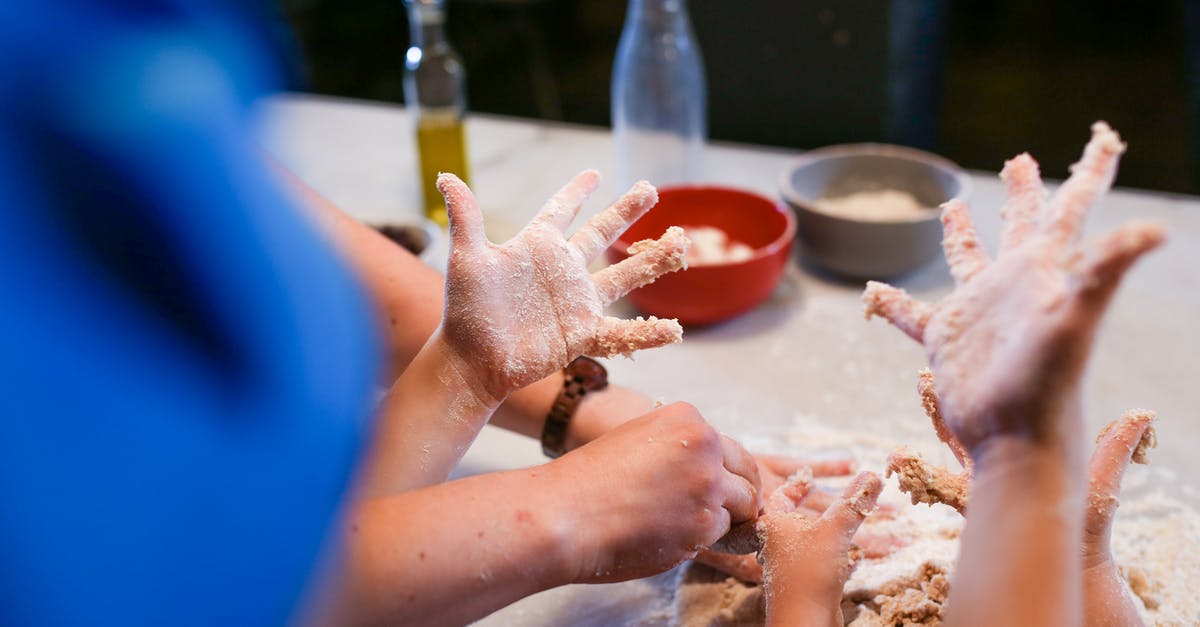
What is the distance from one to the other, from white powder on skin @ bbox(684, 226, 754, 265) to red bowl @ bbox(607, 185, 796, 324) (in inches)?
0.9

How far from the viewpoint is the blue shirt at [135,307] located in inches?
16.2

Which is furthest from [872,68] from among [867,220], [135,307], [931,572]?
[135,307]

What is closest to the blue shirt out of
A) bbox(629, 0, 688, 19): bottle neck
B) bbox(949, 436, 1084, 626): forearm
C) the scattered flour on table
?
bbox(949, 436, 1084, 626): forearm

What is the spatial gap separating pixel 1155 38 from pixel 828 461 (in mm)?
3914

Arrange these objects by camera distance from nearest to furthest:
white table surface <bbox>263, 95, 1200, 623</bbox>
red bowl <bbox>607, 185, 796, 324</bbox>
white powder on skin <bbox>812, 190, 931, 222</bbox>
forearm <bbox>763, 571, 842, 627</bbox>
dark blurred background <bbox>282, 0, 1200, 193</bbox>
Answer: forearm <bbox>763, 571, 842, 627</bbox>, white table surface <bbox>263, 95, 1200, 623</bbox>, red bowl <bbox>607, 185, 796, 324</bbox>, white powder on skin <bbox>812, 190, 931, 222</bbox>, dark blurred background <bbox>282, 0, 1200, 193</bbox>

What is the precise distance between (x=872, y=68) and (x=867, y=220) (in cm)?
66

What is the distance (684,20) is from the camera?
162 cm

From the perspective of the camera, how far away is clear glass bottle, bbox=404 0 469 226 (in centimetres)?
157

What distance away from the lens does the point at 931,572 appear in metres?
0.91

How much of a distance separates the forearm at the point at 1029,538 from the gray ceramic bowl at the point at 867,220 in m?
0.83

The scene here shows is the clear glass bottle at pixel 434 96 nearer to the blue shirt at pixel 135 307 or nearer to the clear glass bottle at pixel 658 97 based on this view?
the clear glass bottle at pixel 658 97

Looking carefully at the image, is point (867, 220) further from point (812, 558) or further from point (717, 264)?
point (812, 558)

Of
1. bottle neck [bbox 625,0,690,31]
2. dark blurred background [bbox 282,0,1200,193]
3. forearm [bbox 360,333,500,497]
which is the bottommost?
dark blurred background [bbox 282,0,1200,193]

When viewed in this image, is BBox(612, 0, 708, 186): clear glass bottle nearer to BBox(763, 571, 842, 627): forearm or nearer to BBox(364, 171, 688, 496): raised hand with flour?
BBox(364, 171, 688, 496): raised hand with flour
